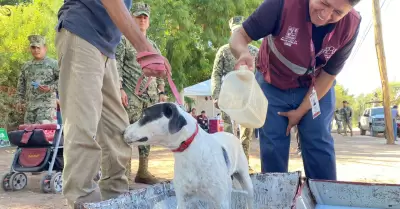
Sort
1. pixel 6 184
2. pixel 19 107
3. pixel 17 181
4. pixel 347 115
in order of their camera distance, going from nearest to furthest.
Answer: pixel 6 184 → pixel 17 181 → pixel 19 107 → pixel 347 115

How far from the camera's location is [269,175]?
2.95 m

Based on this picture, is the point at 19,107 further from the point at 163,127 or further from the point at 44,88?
the point at 163,127

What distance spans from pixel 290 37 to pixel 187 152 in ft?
3.59

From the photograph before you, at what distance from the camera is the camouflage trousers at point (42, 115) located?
566 cm

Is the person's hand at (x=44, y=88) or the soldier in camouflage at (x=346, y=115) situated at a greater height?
the soldier in camouflage at (x=346, y=115)

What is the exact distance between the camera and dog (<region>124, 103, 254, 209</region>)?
219 centimetres

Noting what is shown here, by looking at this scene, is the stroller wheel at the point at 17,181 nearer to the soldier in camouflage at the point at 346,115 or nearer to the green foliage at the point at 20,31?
the green foliage at the point at 20,31

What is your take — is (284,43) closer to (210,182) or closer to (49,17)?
(210,182)

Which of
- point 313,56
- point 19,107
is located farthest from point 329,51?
point 19,107

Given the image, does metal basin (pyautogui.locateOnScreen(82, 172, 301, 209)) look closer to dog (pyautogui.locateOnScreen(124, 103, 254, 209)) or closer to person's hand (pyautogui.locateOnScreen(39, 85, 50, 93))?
dog (pyautogui.locateOnScreen(124, 103, 254, 209))

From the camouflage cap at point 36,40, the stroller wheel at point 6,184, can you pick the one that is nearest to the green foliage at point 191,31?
the camouflage cap at point 36,40

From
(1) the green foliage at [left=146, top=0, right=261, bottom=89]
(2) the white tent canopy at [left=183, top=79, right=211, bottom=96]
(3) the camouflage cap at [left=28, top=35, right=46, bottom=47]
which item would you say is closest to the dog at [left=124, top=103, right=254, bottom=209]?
(3) the camouflage cap at [left=28, top=35, right=46, bottom=47]

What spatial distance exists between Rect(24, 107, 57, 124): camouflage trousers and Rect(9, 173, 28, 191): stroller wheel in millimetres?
876

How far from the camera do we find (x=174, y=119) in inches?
86.3
